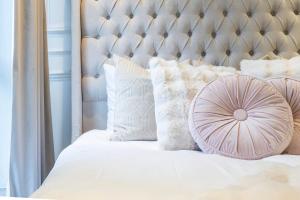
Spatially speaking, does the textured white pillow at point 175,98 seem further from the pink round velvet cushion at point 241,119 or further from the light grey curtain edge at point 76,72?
the light grey curtain edge at point 76,72

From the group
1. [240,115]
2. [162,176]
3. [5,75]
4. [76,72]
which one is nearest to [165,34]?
[76,72]

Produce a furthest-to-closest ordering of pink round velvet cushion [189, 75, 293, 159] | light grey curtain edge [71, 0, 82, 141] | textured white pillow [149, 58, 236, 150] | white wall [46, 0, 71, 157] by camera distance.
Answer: white wall [46, 0, 71, 157]
light grey curtain edge [71, 0, 82, 141]
textured white pillow [149, 58, 236, 150]
pink round velvet cushion [189, 75, 293, 159]

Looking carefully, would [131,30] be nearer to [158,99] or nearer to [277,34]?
[158,99]

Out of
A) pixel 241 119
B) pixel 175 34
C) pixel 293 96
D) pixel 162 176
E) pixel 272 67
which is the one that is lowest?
pixel 162 176

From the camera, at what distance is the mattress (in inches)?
34.3

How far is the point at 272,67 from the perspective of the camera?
6.38ft

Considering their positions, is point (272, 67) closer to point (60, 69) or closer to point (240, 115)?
point (240, 115)

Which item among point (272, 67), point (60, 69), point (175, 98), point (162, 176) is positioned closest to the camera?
point (162, 176)

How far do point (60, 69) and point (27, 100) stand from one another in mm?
531

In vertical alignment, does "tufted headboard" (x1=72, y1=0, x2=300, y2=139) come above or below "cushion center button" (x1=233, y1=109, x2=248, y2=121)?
above

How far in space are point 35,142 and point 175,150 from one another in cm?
76

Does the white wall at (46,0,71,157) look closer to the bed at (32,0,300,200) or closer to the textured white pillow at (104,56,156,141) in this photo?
the bed at (32,0,300,200)

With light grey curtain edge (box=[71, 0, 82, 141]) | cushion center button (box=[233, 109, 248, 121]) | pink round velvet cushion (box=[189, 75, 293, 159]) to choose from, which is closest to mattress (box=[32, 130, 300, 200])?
pink round velvet cushion (box=[189, 75, 293, 159])

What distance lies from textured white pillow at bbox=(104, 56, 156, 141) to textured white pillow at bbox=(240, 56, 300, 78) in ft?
1.98
